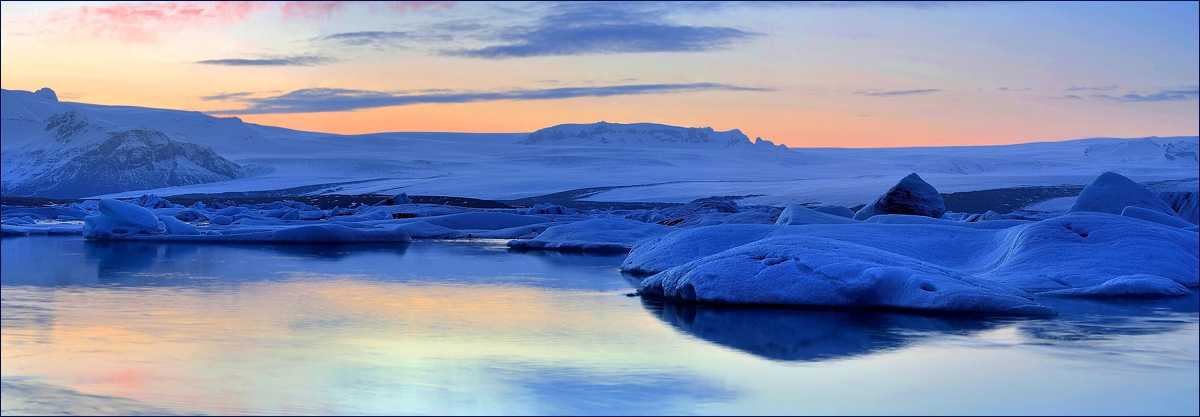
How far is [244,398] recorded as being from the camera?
5.84 meters

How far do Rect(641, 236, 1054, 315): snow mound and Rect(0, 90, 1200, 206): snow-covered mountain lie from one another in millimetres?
39105

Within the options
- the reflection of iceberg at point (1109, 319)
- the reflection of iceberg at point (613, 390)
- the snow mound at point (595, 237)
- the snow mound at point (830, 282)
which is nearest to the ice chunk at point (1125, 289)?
the reflection of iceberg at point (1109, 319)

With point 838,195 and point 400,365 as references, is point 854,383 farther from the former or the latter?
point 838,195

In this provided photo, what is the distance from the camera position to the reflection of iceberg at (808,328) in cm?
757

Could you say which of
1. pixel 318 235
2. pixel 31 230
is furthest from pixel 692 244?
pixel 31 230

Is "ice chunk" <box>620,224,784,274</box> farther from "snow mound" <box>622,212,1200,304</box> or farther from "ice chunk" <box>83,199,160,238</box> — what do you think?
"ice chunk" <box>83,199,160,238</box>

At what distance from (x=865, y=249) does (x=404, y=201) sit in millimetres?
27545

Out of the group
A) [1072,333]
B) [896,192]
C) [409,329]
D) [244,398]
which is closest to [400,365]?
[244,398]

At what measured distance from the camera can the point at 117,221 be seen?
2038cm

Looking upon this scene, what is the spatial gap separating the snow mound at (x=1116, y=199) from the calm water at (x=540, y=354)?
8.67m

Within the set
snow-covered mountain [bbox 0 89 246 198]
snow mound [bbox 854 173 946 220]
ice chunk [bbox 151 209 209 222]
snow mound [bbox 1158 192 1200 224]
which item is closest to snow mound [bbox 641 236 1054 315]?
snow mound [bbox 854 173 946 220]

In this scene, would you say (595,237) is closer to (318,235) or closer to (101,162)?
(318,235)

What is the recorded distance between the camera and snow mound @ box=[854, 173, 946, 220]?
2088 cm

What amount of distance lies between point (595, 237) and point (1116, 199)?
899 cm
